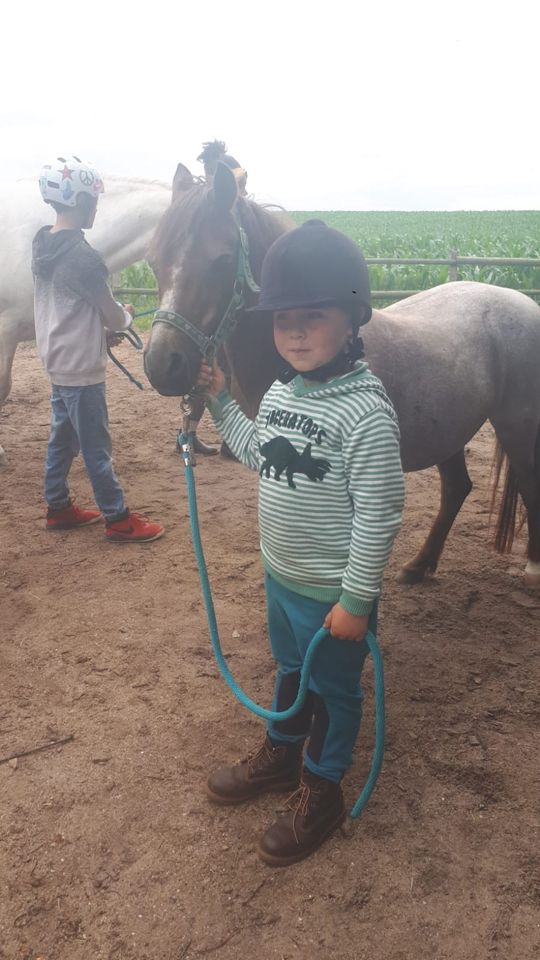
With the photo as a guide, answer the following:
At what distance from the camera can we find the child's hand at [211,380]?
1.97m

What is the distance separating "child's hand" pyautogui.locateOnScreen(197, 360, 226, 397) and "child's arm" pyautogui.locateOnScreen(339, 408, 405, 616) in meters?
0.56

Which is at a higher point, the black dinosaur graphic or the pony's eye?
the pony's eye

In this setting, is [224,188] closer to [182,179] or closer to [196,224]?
[196,224]

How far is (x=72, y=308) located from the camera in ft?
11.1

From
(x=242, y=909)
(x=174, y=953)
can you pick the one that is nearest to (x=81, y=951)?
(x=174, y=953)

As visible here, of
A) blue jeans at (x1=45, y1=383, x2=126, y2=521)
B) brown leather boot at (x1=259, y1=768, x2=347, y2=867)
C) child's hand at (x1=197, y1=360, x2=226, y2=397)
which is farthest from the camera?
blue jeans at (x1=45, y1=383, x2=126, y2=521)

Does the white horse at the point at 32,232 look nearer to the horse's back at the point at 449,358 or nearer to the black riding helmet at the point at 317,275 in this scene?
the horse's back at the point at 449,358

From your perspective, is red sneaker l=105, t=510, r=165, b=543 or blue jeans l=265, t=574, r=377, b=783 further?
red sneaker l=105, t=510, r=165, b=543

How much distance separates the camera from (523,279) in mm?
9969

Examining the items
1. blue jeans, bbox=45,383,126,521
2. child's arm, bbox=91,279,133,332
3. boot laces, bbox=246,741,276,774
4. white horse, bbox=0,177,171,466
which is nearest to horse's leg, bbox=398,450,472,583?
boot laces, bbox=246,741,276,774

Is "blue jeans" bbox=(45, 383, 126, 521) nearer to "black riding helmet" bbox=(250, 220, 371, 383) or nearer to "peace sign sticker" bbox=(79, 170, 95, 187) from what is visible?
"peace sign sticker" bbox=(79, 170, 95, 187)

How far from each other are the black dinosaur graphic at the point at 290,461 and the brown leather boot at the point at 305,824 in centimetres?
88

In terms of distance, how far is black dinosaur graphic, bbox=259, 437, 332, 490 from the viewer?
A: 1.61m

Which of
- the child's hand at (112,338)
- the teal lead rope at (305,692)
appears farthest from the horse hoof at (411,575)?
the child's hand at (112,338)
